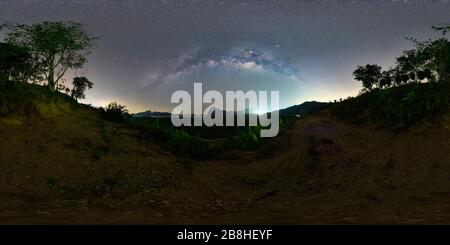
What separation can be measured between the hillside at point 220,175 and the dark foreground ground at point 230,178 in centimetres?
3

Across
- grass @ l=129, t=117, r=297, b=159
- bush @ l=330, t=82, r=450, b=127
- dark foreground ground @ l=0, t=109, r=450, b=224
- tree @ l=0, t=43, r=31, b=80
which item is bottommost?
dark foreground ground @ l=0, t=109, r=450, b=224

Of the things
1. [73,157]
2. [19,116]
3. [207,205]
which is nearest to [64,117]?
[19,116]

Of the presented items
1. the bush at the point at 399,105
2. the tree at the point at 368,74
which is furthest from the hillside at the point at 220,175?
the tree at the point at 368,74

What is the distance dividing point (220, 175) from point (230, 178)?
35cm

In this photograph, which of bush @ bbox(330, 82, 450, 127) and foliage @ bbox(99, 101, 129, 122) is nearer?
bush @ bbox(330, 82, 450, 127)

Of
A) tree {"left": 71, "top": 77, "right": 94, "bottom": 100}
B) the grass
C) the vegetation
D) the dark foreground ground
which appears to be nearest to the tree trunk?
tree {"left": 71, "top": 77, "right": 94, "bottom": 100}

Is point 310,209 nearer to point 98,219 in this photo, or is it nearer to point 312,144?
point 98,219

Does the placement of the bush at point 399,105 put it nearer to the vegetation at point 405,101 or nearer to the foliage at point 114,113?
the vegetation at point 405,101

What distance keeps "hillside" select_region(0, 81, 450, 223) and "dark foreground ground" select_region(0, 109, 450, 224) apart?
0.03m

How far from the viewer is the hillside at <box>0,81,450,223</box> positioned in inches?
298

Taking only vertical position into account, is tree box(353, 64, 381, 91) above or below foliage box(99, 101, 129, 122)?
above

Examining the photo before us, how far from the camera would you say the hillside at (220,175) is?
756cm

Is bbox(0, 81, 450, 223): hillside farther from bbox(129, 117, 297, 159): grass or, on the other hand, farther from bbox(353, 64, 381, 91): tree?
bbox(353, 64, 381, 91): tree

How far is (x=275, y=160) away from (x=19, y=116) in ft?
28.5
